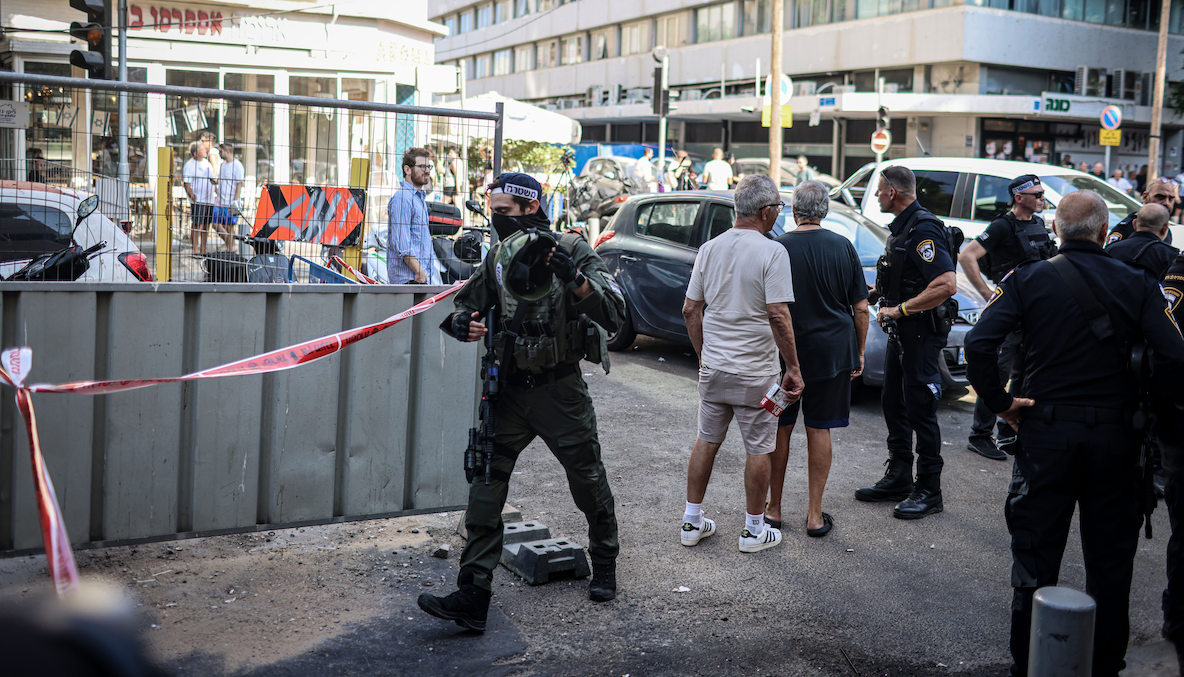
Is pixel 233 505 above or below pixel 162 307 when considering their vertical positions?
below

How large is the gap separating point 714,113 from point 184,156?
1597 inches

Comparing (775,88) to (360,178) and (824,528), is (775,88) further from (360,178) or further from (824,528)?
(360,178)

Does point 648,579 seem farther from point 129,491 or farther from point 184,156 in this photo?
point 184,156

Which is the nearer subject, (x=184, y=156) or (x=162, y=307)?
(x=162, y=307)

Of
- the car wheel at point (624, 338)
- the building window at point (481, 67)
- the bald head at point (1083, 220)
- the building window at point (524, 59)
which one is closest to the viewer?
the bald head at point (1083, 220)

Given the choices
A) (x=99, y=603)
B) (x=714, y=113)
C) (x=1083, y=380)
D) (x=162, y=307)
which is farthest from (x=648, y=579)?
(x=714, y=113)

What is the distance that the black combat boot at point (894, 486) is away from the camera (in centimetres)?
589

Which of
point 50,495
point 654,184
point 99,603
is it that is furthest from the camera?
point 654,184

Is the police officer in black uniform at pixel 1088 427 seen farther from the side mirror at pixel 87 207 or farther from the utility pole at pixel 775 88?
the utility pole at pixel 775 88

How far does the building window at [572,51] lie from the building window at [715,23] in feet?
35.6

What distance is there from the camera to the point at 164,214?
14.8 feet

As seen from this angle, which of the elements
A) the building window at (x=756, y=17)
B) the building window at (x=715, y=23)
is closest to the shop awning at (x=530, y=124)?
the building window at (x=756, y=17)

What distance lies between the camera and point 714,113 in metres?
43.6

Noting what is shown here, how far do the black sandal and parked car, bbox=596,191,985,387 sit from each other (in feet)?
11.6
